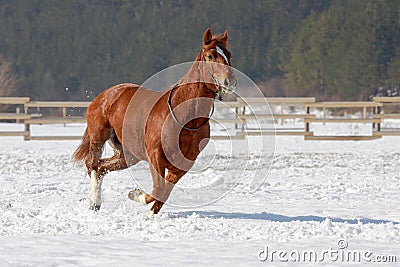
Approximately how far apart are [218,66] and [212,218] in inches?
55.9

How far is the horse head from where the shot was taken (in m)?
5.73

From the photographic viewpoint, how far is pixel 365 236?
18.0 feet

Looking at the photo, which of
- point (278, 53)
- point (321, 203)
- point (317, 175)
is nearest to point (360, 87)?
point (278, 53)

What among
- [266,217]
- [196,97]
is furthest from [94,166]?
[266,217]

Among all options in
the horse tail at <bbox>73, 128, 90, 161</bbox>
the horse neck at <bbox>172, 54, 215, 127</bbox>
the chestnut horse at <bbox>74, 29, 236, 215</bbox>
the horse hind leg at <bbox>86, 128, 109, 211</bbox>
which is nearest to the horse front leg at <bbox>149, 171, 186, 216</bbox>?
the chestnut horse at <bbox>74, 29, 236, 215</bbox>

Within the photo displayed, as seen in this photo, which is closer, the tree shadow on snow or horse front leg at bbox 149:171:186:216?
horse front leg at bbox 149:171:186:216

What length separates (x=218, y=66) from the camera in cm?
584

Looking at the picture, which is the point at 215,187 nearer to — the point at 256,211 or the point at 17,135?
the point at 256,211

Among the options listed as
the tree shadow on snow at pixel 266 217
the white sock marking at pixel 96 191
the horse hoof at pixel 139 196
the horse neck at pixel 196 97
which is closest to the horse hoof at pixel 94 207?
the white sock marking at pixel 96 191

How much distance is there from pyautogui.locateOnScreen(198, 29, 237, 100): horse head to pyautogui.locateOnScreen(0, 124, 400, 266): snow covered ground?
3.75 ft

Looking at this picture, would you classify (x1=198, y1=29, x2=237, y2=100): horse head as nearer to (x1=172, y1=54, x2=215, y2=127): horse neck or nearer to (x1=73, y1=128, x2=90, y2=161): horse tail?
(x1=172, y1=54, x2=215, y2=127): horse neck

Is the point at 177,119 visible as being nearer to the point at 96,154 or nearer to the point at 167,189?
the point at 167,189

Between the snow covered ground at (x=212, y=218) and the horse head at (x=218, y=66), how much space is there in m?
1.14

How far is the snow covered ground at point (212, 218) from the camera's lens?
476cm
